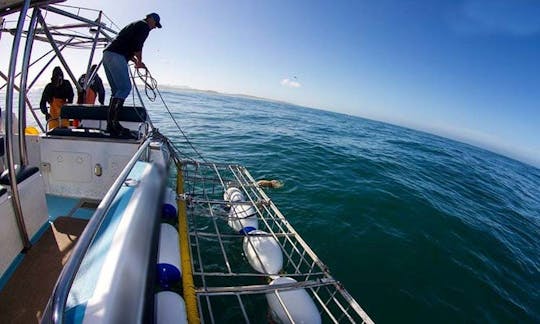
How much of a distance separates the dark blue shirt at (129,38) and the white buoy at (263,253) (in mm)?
4038

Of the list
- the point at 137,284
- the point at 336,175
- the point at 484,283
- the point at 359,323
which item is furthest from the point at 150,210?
the point at 336,175

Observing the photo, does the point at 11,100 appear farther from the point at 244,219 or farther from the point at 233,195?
the point at 233,195

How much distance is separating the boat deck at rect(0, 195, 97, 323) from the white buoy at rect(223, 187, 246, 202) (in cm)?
306

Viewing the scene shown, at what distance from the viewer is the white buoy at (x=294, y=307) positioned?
135 inches

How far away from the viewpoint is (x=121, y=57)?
443 centimetres

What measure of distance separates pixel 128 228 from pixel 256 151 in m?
13.4

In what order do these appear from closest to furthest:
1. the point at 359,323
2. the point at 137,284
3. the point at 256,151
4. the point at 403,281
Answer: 1. the point at 137,284
2. the point at 359,323
3. the point at 403,281
4. the point at 256,151

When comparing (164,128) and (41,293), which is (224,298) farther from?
(164,128)

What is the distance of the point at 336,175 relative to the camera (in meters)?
11.9

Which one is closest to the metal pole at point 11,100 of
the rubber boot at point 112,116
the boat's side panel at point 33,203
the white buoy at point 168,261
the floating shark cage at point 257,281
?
the boat's side panel at point 33,203

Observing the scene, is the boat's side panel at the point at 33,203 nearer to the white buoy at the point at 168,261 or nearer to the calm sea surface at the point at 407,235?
the white buoy at the point at 168,261

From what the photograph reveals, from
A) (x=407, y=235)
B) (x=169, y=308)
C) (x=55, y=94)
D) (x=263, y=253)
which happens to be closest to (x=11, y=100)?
(x=169, y=308)

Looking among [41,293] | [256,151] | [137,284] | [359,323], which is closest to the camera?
[137,284]

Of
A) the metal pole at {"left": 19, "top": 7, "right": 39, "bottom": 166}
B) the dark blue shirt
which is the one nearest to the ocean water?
the dark blue shirt
